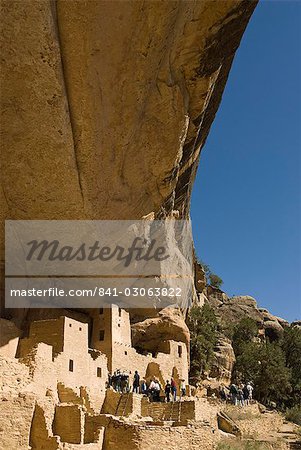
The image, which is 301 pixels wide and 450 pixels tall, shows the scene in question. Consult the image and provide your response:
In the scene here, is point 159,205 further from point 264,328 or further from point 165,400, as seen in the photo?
point 264,328

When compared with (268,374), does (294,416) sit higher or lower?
lower

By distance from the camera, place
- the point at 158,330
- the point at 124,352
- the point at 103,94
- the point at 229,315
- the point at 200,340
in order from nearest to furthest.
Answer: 1. the point at 103,94
2. the point at 124,352
3. the point at 158,330
4. the point at 200,340
5. the point at 229,315

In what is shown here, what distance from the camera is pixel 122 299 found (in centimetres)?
2119

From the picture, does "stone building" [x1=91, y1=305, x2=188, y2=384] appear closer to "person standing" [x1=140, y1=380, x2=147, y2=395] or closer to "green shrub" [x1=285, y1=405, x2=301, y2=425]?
"person standing" [x1=140, y1=380, x2=147, y2=395]

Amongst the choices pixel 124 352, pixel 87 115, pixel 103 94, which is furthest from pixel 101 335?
pixel 103 94

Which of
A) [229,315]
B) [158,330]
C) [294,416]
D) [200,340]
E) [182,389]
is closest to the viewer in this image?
[182,389]

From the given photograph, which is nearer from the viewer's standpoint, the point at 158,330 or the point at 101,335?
the point at 101,335

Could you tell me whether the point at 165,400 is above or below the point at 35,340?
below

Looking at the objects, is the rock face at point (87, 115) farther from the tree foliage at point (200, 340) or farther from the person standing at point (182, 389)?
the tree foliage at point (200, 340)

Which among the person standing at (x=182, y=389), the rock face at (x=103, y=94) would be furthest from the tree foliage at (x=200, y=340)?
the rock face at (x=103, y=94)

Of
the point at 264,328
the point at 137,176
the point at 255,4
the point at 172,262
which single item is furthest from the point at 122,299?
the point at 264,328

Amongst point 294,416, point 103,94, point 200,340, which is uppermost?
point 103,94

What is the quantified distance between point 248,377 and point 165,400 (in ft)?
50.4

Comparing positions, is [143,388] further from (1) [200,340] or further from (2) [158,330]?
(1) [200,340]
